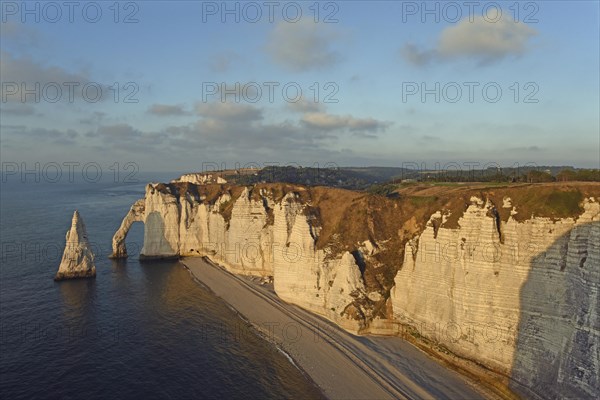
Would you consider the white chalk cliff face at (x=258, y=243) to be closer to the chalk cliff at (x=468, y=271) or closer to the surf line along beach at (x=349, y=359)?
the chalk cliff at (x=468, y=271)

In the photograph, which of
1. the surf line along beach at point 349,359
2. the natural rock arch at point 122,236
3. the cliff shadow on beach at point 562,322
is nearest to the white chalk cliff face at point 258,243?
the natural rock arch at point 122,236

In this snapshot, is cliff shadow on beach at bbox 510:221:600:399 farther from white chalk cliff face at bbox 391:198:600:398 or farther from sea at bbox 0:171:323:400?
sea at bbox 0:171:323:400

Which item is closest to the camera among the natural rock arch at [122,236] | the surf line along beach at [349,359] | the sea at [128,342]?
the surf line along beach at [349,359]

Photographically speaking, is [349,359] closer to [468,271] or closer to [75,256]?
[468,271]

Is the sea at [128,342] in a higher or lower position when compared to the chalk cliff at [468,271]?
lower

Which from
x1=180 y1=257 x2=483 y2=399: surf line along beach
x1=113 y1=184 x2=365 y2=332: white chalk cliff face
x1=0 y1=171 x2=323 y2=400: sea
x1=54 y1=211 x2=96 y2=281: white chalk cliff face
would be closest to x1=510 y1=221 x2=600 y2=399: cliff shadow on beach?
x1=180 y1=257 x2=483 y2=399: surf line along beach

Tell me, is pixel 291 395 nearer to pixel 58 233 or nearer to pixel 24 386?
pixel 24 386

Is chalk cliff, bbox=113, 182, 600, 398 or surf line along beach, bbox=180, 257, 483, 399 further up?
chalk cliff, bbox=113, 182, 600, 398
